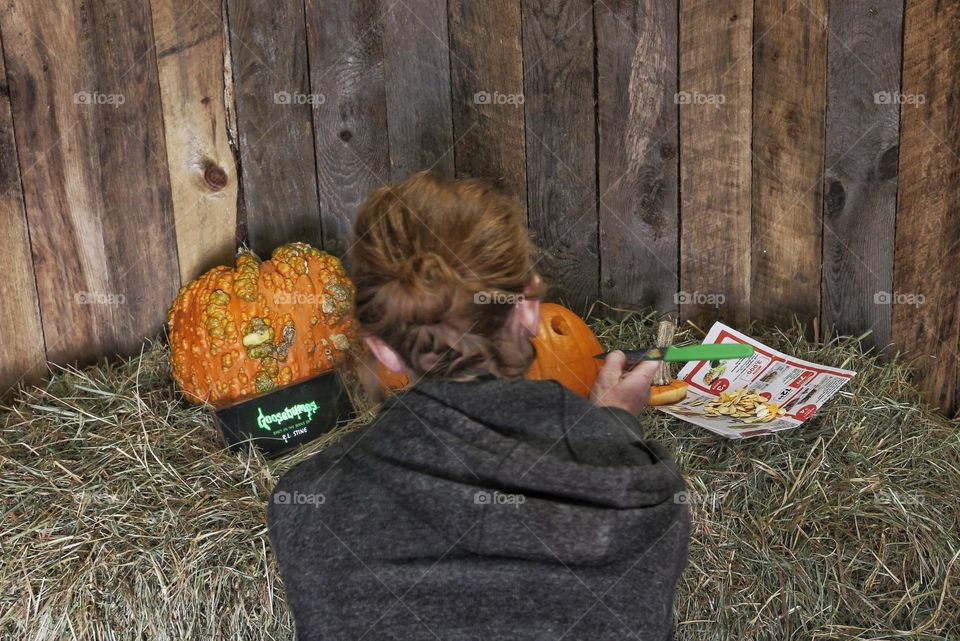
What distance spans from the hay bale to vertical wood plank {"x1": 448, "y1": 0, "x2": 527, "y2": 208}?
717 mm

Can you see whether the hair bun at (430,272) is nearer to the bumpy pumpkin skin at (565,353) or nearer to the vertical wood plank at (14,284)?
the bumpy pumpkin skin at (565,353)

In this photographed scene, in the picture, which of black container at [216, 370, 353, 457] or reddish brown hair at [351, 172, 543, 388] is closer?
reddish brown hair at [351, 172, 543, 388]

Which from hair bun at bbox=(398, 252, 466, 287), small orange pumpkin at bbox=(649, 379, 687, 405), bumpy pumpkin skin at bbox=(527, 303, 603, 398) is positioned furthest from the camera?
bumpy pumpkin skin at bbox=(527, 303, 603, 398)

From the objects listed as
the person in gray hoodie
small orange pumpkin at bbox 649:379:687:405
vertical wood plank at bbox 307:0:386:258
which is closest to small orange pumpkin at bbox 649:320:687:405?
small orange pumpkin at bbox 649:379:687:405

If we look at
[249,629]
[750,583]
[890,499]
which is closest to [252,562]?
[249,629]

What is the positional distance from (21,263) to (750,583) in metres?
1.76

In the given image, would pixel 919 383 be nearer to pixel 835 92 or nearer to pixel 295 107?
pixel 835 92

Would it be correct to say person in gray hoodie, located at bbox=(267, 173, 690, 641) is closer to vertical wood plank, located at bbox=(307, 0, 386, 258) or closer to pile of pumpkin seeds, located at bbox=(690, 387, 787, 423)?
pile of pumpkin seeds, located at bbox=(690, 387, 787, 423)

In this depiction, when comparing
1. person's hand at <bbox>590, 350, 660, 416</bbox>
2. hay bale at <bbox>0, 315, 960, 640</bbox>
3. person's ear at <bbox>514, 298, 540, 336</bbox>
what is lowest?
hay bale at <bbox>0, 315, 960, 640</bbox>

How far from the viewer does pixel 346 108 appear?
2.25m

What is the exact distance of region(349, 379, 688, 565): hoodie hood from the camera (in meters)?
1.12

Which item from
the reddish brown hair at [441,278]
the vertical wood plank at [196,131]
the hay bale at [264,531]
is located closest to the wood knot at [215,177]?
the vertical wood plank at [196,131]

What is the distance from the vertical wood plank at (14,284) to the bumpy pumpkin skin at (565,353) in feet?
3.95

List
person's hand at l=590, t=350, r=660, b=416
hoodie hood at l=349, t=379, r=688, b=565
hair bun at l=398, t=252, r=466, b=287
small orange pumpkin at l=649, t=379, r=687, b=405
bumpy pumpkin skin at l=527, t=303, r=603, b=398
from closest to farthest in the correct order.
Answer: hoodie hood at l=349, t=379, r=688, b=565 < hair bun at l=398, t=252, r=466, b=287 < person's hand at l=590, t=350, r=660, b=416 < small orange pumpkin at l=649, t=379, r=687, b=405 < bumpy pumpkin skin at l=527, t=303, r=603, b=398
